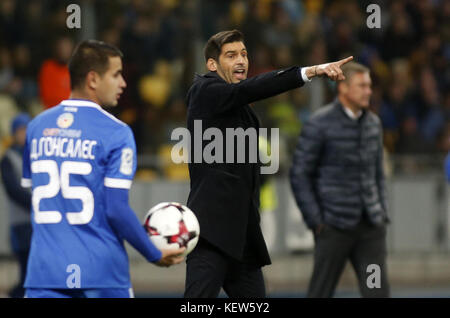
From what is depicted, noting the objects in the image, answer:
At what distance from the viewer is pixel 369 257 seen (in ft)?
30.4

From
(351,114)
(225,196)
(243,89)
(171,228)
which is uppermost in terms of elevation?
(351,114)

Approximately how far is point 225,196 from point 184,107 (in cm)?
869

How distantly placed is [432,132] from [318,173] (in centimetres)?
778

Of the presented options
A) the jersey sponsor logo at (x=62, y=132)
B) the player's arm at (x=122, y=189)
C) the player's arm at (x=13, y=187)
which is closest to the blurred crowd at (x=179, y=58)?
the player's arm at (x=13, y=187)

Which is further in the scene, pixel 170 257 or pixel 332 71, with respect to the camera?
pixel 332 71

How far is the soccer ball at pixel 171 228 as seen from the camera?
20.0ft

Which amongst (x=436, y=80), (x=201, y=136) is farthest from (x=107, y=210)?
(x=436, y=80)

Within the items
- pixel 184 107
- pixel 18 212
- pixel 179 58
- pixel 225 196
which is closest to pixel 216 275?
pixel 225 196

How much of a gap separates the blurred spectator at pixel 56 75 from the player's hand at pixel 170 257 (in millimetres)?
8544

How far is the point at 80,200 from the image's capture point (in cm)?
584

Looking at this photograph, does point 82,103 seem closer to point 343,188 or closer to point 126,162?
point 126,162

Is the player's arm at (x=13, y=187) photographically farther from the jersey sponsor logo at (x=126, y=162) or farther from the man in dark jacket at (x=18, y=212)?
the jersey sponsor logo at (x=126, y=162)

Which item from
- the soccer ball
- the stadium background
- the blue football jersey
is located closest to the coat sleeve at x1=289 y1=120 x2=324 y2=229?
the soccer ball

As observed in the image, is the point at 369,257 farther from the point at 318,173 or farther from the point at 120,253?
the point at 120,253
